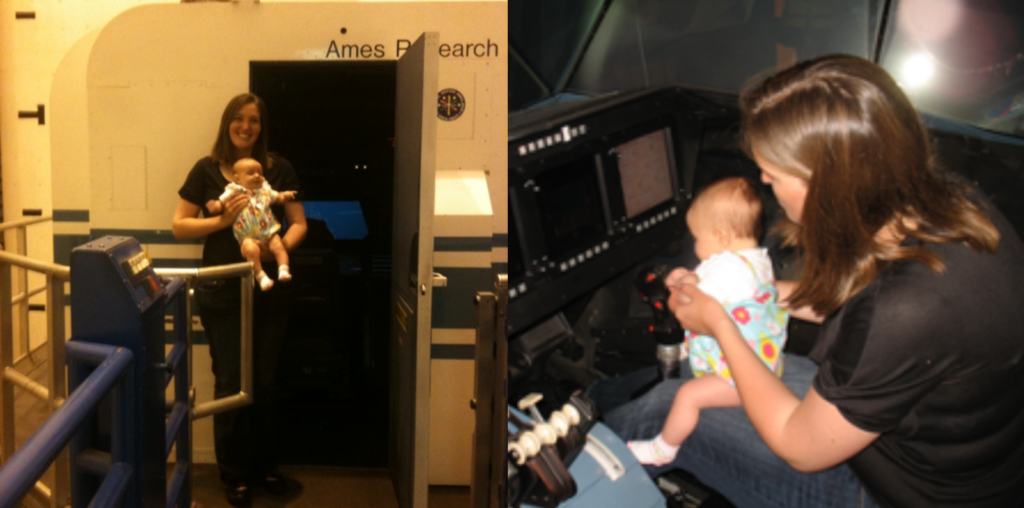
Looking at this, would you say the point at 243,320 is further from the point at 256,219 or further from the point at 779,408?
the point at 779,408

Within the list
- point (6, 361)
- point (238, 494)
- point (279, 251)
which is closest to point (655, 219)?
point (279, 251)

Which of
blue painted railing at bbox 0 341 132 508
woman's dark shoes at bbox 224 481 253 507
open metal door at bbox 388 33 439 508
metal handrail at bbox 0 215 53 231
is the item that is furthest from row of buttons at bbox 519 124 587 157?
metal handrail at bbox 0 215 53 231

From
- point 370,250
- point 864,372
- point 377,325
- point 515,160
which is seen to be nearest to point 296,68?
point 370,250

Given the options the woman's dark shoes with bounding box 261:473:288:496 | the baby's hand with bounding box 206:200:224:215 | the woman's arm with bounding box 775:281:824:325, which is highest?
the baby's hand with bounding box 206:200:224:215

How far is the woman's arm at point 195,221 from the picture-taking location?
2230 mm

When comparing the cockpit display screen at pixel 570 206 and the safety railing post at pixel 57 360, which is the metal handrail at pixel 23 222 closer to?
the safety railing post at pixel 57 360

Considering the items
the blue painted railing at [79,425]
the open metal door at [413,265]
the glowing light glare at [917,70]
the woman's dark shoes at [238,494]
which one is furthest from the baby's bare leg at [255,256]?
the glowing light glare at [917,70]

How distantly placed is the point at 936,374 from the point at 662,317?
37 centimetres

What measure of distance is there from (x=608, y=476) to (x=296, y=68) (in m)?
1.80

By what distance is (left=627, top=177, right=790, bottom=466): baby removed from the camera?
3.05 ft

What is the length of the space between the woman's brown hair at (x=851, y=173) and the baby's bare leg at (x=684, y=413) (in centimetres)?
16

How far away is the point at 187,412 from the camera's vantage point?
1.96 m

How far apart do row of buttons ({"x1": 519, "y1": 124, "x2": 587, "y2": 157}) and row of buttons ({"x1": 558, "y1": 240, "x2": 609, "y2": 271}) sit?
0.53 feet

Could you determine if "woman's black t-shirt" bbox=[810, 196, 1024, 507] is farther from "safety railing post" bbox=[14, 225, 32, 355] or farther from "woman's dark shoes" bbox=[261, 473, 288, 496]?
"safety railing post" bbox=[14, 225, 32, 355]
